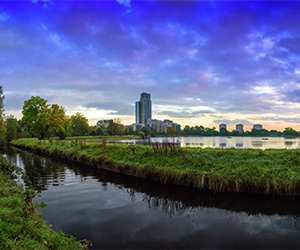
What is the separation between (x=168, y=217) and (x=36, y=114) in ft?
273

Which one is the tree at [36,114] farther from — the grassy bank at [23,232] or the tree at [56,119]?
the grassy bank at [23,232]

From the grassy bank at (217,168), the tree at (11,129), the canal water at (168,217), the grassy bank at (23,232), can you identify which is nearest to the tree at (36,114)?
the tree at (11,129)

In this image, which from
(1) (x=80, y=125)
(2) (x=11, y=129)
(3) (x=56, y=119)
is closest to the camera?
(3) (x=56, y=119)

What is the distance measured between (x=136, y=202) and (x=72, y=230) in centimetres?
664

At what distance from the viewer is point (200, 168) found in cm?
2538

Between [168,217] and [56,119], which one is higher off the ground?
[56,119]

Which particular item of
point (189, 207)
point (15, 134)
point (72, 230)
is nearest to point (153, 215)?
point (189, 207)

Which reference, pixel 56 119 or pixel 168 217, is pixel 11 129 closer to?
pixel 56 119

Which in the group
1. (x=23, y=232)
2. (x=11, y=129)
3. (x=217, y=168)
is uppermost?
(x=11, y=129)

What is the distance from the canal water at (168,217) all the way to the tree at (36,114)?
6753cm

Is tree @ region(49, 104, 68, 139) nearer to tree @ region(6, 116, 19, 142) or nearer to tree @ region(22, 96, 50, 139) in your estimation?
tree @ region(22, 96, 50, 139)

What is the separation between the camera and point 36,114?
92125 millimetres

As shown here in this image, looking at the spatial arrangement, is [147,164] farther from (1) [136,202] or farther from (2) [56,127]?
(2) [56,127]

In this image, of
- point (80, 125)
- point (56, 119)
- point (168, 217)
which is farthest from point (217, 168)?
point (80, 125)
